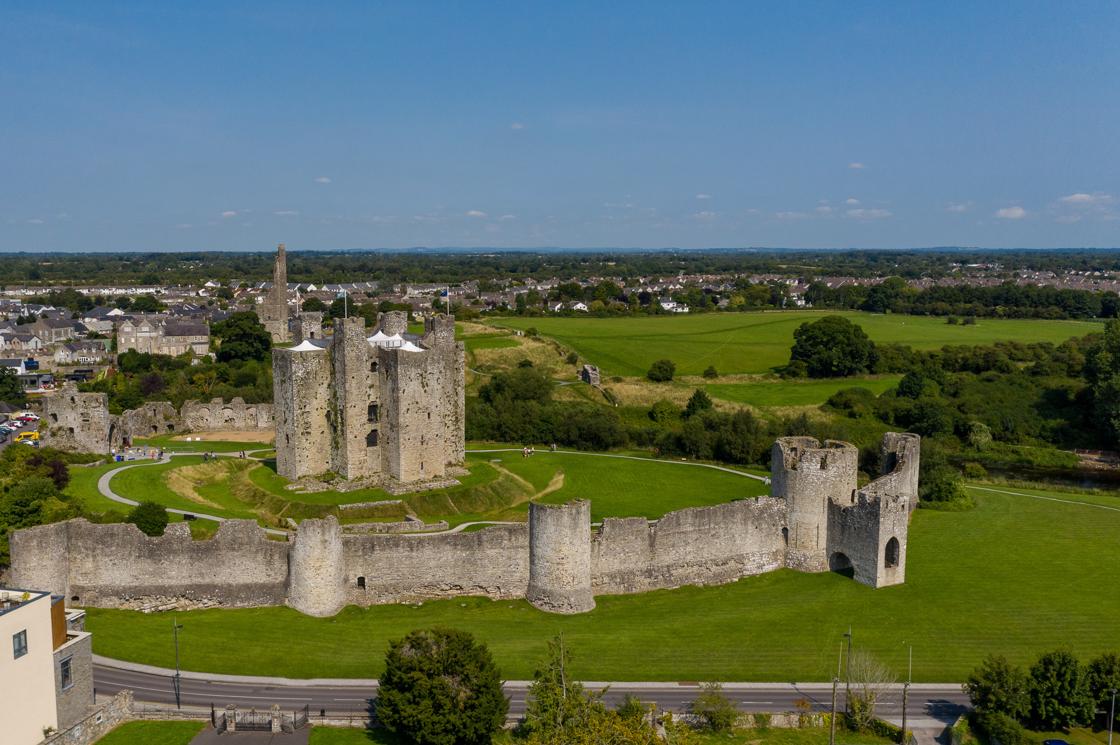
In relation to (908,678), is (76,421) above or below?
above

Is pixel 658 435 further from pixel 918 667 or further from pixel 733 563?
pixel 918 667

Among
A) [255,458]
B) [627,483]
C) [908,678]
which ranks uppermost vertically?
[255,458]

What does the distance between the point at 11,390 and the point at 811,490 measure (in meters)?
75.5

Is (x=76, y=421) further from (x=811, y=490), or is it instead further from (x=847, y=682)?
(x=847, y=682)

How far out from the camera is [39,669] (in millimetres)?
26141

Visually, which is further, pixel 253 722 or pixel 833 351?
pixel 833 351

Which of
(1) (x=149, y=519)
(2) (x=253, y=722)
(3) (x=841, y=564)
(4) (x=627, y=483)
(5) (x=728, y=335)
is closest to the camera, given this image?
(2) (x=253, y=722)

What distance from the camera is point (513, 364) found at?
97.8m

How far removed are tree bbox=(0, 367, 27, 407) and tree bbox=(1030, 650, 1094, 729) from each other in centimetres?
8272

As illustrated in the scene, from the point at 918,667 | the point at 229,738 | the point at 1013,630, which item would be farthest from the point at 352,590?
the point at 1013,630

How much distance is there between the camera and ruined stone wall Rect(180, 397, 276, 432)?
66.8 metres

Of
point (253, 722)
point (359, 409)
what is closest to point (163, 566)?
point (253, 722)

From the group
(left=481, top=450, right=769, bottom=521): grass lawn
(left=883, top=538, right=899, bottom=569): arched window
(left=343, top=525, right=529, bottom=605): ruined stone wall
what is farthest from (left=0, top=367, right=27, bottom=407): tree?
(left=883, top=538, right=899, bottom=569): arched window

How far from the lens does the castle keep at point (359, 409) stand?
46.0m
